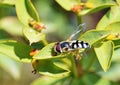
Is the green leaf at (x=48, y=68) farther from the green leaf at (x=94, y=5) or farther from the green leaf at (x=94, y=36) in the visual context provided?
the green leaf at (x=94, y=5)

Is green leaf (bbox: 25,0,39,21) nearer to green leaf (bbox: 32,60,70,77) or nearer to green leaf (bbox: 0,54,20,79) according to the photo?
green leaf (bbox: 32,60,70,77)

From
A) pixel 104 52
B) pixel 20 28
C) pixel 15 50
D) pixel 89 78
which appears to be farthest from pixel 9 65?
pixel 104 52

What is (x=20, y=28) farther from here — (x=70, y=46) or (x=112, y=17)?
(x=70, y=46)

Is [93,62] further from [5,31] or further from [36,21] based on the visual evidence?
[5,31]

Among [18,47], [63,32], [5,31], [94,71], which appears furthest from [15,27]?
[18,47]

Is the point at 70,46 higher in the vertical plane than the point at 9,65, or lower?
higher
